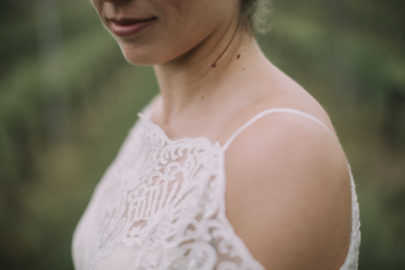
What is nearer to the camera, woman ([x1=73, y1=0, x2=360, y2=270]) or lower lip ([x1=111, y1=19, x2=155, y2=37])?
woman ([x1=73, y1=0, x2=360, y2=270])

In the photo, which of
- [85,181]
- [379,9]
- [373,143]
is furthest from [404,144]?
[85,181]

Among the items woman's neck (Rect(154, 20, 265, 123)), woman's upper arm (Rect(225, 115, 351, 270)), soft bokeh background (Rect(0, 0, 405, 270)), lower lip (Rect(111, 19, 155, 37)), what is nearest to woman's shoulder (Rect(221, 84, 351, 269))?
woman's upper arm (Rect(225, 115, 351, 270))

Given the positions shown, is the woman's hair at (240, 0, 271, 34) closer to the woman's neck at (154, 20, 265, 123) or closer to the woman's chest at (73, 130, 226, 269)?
the woman's neck at (154, 20, 265, 123)

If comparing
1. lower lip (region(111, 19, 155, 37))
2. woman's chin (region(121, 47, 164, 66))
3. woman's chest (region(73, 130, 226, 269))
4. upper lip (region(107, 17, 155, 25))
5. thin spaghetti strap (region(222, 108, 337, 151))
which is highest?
upper lip (region(107, 17, 155, 25))

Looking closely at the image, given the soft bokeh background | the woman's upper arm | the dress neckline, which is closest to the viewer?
the woman's upper arm

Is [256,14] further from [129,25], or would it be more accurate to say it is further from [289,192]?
[289,192]

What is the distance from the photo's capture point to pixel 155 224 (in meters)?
0.88

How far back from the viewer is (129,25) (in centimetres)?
96

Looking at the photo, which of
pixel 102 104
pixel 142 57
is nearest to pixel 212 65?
pixel 142 57

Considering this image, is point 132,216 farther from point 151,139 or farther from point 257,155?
point 257,155

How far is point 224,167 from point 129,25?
393 millimetres

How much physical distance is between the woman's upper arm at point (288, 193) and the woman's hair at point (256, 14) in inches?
14.2

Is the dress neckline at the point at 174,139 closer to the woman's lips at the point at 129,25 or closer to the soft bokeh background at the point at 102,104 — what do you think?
the woman's lips at the point at 129,25

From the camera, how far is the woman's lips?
94 cm
